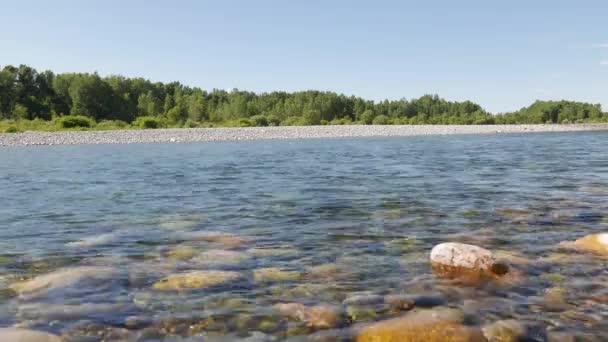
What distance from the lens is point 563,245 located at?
593 cm

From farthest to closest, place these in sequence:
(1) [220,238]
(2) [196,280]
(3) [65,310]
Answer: (1) [220,238]
(2) [196,280]
(3) [65,310]

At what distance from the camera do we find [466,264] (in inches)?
196

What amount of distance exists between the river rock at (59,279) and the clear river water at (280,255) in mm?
23

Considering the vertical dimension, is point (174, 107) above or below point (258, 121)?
above

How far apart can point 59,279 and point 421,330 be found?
139 inches

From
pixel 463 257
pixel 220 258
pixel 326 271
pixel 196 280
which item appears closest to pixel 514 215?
pixel 463 257

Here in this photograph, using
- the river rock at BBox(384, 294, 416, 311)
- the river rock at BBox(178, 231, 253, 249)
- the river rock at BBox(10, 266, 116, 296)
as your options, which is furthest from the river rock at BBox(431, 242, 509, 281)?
the river rock at BBox(10, 266, 116, 296)

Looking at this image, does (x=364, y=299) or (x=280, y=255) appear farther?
(x=280, y=255)

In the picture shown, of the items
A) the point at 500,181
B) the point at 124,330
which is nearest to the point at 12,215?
the point at 124,330

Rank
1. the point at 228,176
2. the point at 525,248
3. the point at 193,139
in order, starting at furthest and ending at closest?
the point at 193,139 → the point at 228,176 → the point at 525,248

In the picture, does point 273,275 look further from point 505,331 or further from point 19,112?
point 19,112

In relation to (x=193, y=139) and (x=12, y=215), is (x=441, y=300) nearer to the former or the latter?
(x=12, y=215)

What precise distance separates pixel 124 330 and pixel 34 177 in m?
12.9

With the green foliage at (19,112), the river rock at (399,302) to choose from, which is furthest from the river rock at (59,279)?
the green foliage at (19,112)
